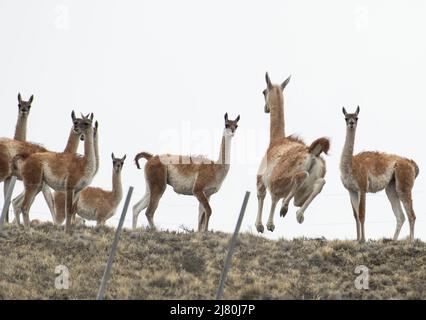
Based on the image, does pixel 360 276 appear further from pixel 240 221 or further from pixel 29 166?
pixel 29 166

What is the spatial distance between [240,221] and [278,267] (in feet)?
11.5

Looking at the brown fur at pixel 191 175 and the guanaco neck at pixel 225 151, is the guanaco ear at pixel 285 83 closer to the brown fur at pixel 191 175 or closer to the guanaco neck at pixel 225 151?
the brown fur at pixel 191 175

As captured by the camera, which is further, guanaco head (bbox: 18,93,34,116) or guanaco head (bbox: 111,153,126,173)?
guanaco head (bbox: 111,153,126,173)

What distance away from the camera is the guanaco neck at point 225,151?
70.5ft

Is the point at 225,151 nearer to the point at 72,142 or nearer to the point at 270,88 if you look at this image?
the point at 270,88

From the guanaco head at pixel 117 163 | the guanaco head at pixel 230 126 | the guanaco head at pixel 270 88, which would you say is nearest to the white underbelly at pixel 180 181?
the guanaco head at pixel 230 126

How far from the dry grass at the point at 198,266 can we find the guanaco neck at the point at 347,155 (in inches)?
54.1

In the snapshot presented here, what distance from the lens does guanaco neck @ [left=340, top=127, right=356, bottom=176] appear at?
20.1 meters

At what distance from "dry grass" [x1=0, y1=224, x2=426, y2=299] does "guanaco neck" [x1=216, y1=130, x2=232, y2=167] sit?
1.69 meters

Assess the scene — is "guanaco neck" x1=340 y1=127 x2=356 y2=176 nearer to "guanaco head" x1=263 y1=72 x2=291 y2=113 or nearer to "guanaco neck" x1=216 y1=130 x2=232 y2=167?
"guanaco neck" x1=216 y1=130 x2=232 y2=167

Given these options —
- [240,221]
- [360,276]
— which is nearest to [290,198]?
[360,276]

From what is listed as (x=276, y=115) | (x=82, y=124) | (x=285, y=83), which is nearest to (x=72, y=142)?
(x=82, y=124)

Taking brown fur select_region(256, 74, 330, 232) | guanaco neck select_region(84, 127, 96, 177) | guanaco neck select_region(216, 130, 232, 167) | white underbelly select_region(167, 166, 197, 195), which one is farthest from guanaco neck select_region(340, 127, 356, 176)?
guanaco neck select_region(84, 127, 96, 177)

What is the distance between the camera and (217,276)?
A: 18.2 metres
